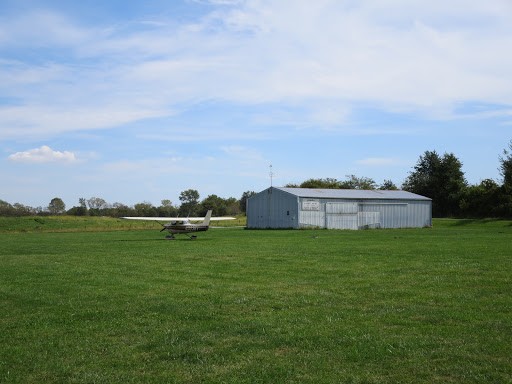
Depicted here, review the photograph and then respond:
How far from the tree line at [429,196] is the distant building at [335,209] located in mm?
10048

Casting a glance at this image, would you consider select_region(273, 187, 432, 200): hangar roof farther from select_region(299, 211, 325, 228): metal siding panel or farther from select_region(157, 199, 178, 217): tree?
select_region(157, 199, 178, 217): tree

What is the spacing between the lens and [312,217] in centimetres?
6138

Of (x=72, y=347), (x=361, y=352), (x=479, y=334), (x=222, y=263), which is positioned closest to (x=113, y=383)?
(x=72, y=347)

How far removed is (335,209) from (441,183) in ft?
124

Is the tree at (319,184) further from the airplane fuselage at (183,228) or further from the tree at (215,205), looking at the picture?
the airplane fuselage at (183,228)

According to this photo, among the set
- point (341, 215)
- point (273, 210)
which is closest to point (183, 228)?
point (273, 210)

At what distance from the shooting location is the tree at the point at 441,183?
8888cm

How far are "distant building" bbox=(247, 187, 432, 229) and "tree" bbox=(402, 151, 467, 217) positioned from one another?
19903 mm

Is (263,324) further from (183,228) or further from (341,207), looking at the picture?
(341,207)

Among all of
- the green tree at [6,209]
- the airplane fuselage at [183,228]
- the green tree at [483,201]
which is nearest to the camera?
the airplane fuselage at [183,228]

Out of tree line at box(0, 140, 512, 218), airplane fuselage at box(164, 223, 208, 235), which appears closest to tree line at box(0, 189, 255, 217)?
tree line at box(0, 140, 512, 218)

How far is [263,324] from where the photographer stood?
977 cm

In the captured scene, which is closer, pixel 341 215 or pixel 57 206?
pixel 341 215

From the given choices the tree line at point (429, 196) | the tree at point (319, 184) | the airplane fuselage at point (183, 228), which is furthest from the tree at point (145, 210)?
the airplane fuselage at point (183, 228)
